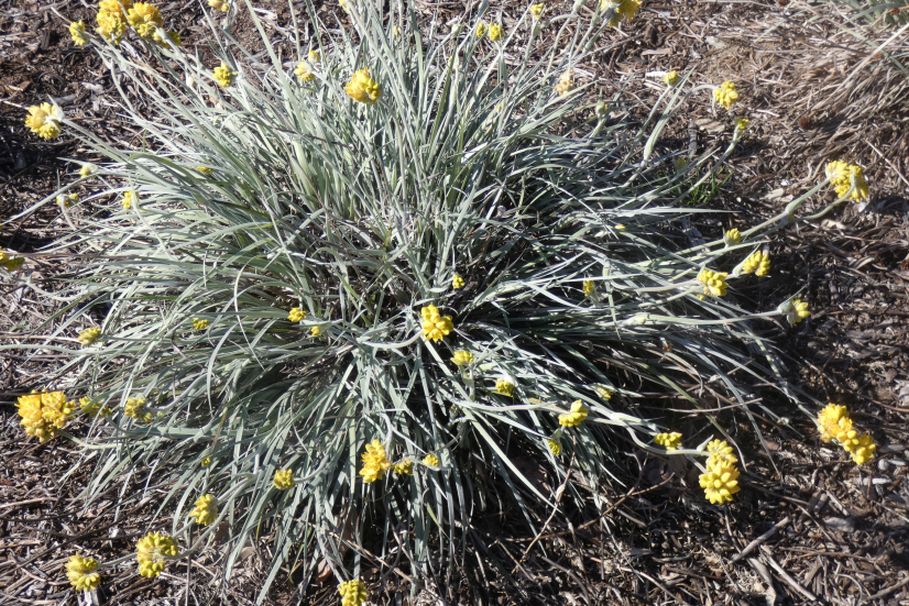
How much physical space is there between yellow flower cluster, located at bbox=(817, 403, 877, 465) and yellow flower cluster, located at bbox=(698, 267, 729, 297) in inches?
18.6

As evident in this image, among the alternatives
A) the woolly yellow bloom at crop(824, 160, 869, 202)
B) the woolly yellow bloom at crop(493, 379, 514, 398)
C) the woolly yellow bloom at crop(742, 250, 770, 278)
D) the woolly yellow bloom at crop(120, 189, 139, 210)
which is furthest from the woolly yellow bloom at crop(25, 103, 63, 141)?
the woolly yellow bloom at crop(824, 160, 869, 202)

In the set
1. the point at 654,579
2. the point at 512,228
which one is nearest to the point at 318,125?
the point at 512,228

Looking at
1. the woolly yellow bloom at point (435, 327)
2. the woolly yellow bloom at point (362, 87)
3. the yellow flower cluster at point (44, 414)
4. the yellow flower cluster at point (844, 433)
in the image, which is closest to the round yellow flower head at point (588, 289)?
the woolly yellow bloom at point (435, 327)

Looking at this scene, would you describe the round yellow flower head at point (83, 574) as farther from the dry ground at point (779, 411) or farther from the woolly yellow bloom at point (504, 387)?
the woolly yellow bloom at point (504, 387)

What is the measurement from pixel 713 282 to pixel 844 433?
55cm

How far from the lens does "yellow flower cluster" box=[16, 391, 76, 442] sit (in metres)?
2.08

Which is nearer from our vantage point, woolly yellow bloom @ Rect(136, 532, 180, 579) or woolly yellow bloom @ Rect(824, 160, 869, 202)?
woolly yellow bloom @ Rect(136, 532, 180, 579)

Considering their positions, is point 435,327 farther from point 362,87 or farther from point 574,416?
point 362,87

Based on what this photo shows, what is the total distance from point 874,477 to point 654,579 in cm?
91

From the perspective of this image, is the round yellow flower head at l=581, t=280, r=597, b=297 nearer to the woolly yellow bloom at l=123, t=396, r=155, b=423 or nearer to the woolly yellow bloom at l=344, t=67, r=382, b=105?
the woolly yellow bloom at l=344, t=67, r=382, b=105

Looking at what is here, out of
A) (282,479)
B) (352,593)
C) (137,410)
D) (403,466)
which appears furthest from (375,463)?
(137,410)

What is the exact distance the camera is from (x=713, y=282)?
202 centimetres

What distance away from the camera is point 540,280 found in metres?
2.40

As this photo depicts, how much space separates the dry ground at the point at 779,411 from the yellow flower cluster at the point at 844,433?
1.54 feet
